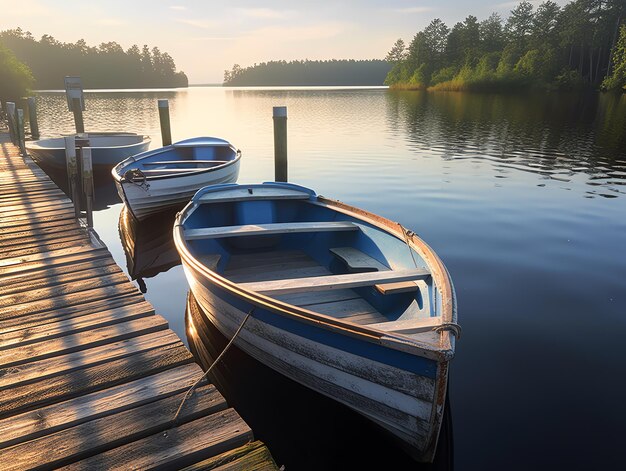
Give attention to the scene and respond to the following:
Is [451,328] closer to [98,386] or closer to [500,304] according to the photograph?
[98,386]

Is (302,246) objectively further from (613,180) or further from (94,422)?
(613,180)

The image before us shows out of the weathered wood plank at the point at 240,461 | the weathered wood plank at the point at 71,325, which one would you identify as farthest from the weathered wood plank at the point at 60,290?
the weathered wood plank at the point at 240,461

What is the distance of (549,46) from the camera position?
75125 mm

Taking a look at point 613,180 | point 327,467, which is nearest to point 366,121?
point 613,180

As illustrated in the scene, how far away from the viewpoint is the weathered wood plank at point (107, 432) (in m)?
3.05

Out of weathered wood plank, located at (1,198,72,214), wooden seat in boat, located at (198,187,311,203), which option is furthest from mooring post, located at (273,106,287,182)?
weathered wood plank, located at (1,198,72,214)

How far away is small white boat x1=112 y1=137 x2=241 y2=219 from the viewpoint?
Answer: 32.9 ft

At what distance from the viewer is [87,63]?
143 metres

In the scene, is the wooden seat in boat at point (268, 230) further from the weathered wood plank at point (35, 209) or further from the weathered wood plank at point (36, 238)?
the weathered wood plank at point (35, 209)

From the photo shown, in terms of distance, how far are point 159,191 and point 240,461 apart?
8446mm

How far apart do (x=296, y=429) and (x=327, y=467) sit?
1.98 feet

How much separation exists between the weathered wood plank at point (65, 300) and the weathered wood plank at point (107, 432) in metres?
2.37

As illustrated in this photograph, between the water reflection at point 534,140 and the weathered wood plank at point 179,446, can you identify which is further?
the water reflection at point 534,140

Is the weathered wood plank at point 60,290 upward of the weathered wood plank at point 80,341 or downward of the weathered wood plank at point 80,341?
upward
